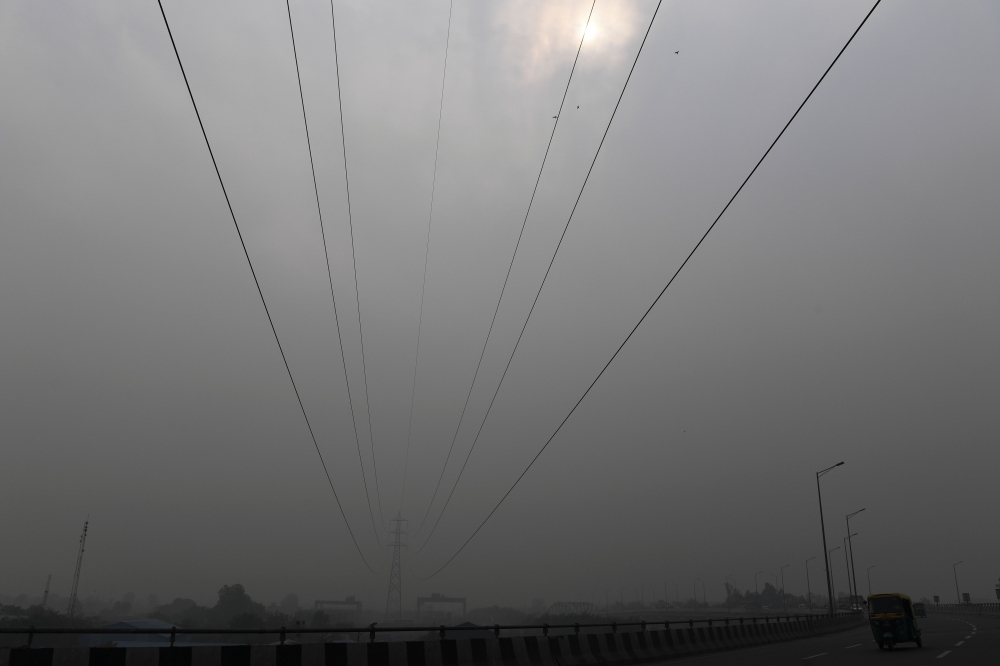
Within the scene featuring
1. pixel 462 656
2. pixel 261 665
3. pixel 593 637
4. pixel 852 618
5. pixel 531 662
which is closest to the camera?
pixel 261 665

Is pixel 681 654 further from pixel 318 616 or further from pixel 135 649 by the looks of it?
pixel 318 616

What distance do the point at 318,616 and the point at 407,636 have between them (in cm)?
1516

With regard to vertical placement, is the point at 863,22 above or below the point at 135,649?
above

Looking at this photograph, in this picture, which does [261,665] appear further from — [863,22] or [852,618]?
[852,618]

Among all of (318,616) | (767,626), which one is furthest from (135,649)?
(318,616)

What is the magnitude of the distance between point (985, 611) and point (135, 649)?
9614cm

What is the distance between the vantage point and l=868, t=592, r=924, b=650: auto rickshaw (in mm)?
27188

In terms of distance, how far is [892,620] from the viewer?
27438mm

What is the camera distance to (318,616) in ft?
202

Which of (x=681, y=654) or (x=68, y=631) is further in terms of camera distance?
(x=681, y=654)

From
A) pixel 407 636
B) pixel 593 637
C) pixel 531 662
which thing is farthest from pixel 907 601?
pixel 407 636

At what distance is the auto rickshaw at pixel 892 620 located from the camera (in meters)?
27.2

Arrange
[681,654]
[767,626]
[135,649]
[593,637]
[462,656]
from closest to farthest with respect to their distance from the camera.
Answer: [135,649] → [462,656] → [593,637] → [681,654] → [767,626]

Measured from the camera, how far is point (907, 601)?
28.0 m
